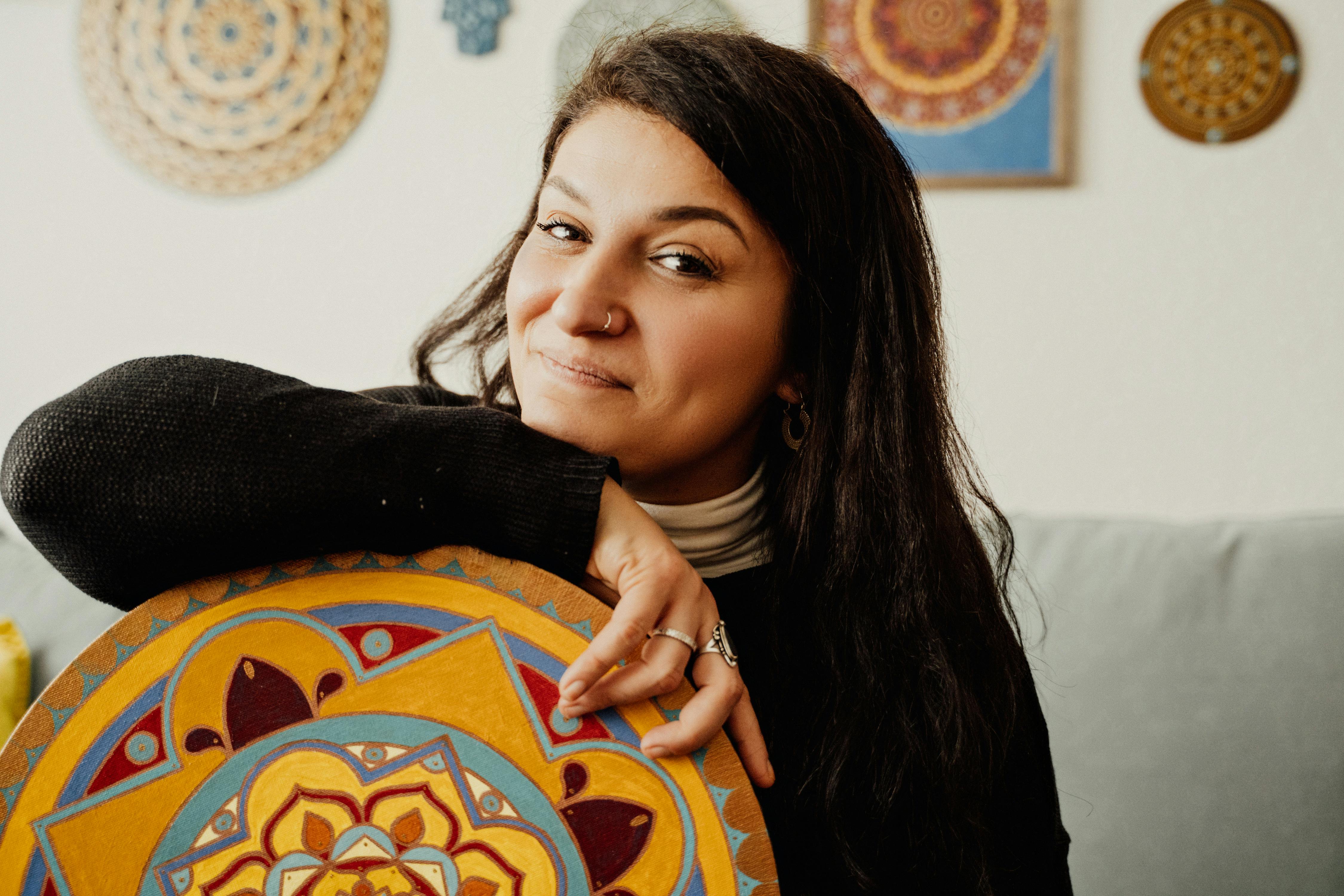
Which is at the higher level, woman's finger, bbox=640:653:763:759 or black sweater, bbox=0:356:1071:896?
black sweater, bbox=0:356:1071:896

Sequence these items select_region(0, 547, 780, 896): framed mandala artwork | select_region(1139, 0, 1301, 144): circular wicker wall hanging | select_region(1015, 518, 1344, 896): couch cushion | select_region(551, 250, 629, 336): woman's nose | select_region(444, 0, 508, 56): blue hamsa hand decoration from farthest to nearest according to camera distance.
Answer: select_region(444, 0, 508, 56): blue hamsa hand decoration, select_region(1139, 0, 1301, 144): circular wicker wall hanging, select_region(1015, 518, 1344, 896): couch cushion, select_region(551, 250, 629, 336): woman's nose, select_region(0, 547, 780, 896): framed mandala artwork

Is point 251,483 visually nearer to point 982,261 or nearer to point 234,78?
point 982,261

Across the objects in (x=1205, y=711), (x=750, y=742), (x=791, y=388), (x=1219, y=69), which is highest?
(x=1219, y=69)

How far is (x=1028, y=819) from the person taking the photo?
40.2 inches

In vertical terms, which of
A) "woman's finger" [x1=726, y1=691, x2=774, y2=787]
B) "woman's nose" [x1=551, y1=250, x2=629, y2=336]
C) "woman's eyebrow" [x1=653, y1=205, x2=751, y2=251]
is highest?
"woman's eyebrow" [x1=653, y1=205, x2=751, y2=251]

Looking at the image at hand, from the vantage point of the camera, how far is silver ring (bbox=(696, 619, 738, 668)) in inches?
28.1

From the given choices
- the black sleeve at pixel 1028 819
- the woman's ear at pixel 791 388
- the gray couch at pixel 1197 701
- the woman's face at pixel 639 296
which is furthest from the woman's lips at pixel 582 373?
the gray couch at pixel 1197 701

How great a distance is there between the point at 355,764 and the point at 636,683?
196mm

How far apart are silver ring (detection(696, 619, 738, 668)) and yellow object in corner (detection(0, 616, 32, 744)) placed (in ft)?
3.74

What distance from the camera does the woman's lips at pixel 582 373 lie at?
0.82 m

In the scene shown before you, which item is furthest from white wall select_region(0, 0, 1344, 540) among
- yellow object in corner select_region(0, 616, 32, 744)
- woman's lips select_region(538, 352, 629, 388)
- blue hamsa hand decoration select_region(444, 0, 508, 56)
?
woman's lips select_region(538, 352, 629, 388)

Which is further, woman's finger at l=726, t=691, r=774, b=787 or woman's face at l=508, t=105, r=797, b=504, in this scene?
woman's face at l=508, t=105, r=797, b=504

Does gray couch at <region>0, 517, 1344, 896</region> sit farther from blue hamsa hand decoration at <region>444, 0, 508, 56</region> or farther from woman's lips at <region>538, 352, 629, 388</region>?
blue hamsa hand decoration at <region>444, 0, 508, 56</region>

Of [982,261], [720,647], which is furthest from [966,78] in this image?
[720,647]
